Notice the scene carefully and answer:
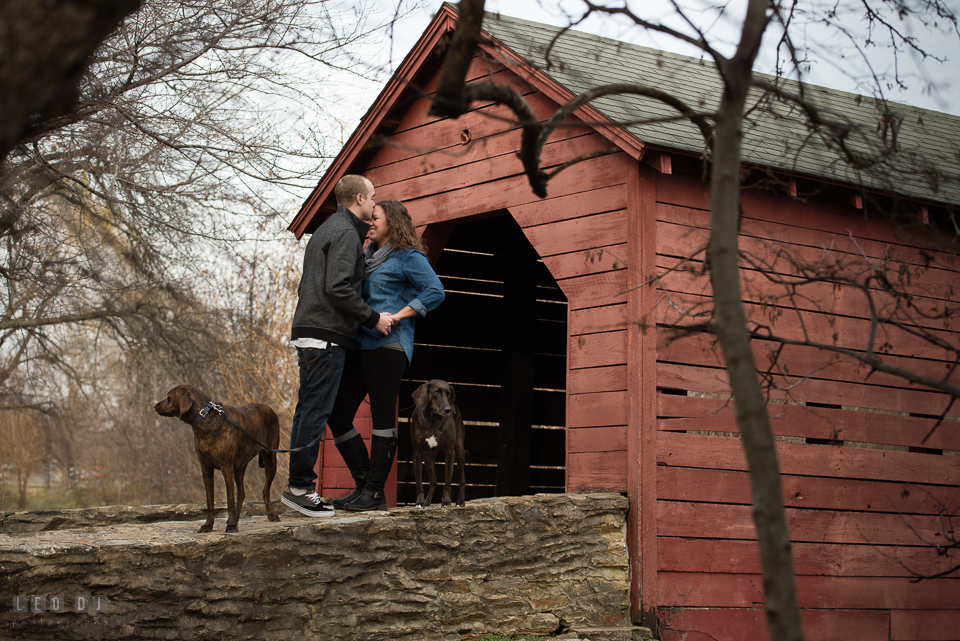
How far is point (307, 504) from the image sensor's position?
5.43 m

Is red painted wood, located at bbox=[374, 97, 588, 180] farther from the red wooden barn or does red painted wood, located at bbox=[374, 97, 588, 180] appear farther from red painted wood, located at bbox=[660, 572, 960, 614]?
red painted wood, located at bbox=[660, 572, 960, 614]

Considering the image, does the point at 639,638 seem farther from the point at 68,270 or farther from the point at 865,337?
the point at 68,270

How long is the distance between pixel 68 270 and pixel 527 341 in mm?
6095

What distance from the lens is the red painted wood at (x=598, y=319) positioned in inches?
248

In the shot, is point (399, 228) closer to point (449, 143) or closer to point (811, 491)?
point (449, 143)

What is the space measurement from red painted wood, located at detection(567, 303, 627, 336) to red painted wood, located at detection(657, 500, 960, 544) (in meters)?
1.34

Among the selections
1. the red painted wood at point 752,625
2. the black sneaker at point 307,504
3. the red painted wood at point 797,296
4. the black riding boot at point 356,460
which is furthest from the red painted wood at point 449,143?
the red painted wood at point 752,625

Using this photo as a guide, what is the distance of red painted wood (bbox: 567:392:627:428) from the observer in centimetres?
619

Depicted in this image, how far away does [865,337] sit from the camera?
7.00 meters

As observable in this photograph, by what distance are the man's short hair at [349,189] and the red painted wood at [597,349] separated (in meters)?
1.94

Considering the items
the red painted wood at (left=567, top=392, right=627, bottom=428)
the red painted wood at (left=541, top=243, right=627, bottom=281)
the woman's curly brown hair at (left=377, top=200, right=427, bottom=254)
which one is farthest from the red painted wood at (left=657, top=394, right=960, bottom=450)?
the woman's curly brown hair at (left=377, top=200, right=427, bottom=254)

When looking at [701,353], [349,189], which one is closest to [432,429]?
[349,189]

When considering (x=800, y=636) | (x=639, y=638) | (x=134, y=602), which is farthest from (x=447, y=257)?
(x=800, y=636)

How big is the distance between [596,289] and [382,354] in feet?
5.87
